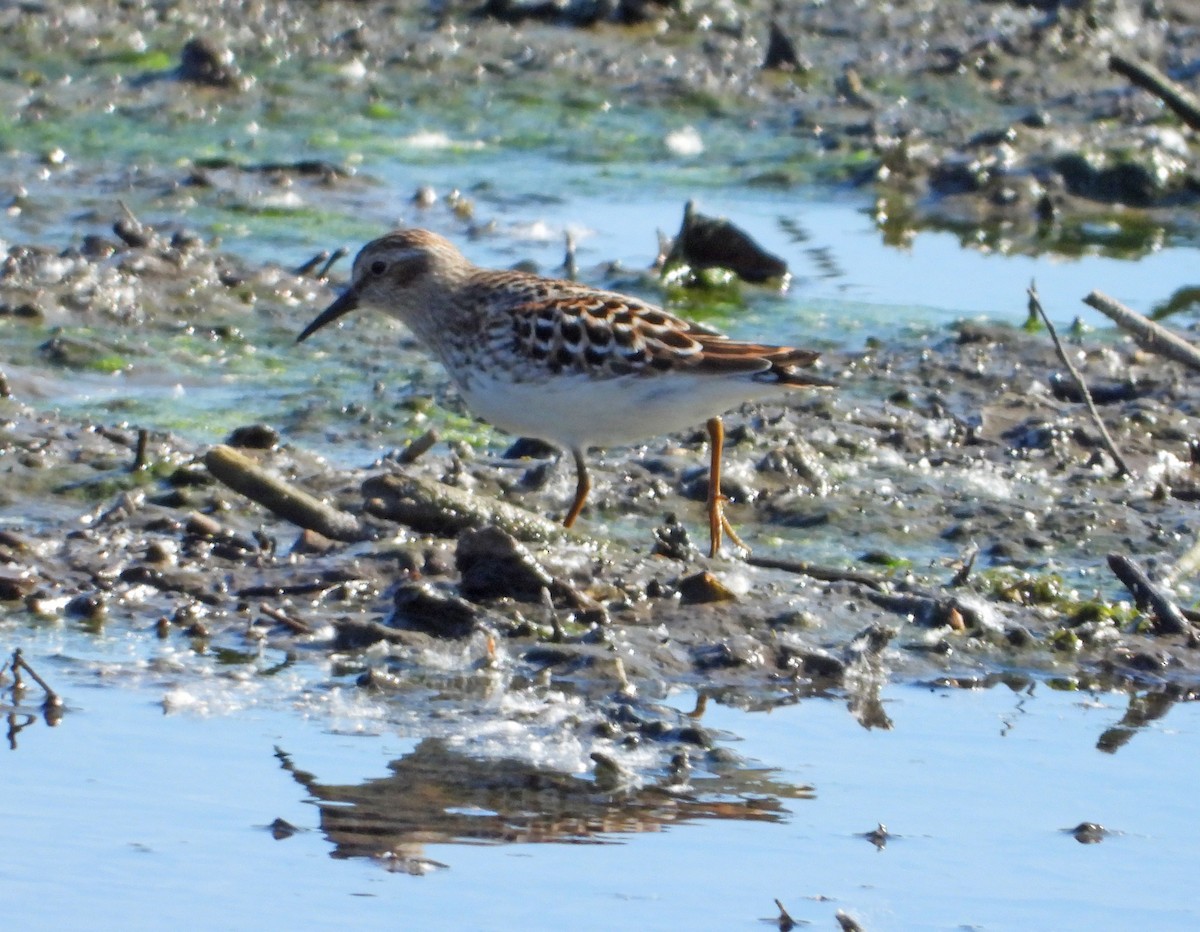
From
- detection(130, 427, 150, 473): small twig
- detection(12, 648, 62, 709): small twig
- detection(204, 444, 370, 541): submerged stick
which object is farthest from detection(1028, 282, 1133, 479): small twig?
detection(12, 648, 62, 709): small twig

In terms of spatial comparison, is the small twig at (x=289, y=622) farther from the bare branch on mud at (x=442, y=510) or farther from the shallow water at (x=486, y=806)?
the bare branch on mud at (x=442, y=510)

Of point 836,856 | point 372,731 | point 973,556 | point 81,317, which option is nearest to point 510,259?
point 81,317

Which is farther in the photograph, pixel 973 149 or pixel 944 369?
pixel 973 149

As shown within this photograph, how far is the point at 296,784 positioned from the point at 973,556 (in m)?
2.62

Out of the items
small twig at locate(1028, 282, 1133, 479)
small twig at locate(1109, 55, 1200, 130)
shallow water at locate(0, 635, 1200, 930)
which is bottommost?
shallow water at locate(0, 635, 1200, 930)

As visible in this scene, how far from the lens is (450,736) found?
5.66m

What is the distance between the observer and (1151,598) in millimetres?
6699

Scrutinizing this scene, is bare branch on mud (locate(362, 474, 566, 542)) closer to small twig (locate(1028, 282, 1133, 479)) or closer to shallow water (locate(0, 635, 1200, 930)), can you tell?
shallow water (locate(0, 635, 1200, 930))

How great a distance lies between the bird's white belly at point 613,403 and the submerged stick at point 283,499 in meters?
0.63

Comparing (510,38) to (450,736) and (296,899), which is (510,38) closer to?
(450,736)

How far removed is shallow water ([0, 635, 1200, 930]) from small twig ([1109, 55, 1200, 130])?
4272mm

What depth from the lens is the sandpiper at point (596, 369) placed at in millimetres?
6898

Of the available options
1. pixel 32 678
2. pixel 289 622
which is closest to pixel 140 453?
pixel 289 622

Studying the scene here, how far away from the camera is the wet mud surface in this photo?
635cm
